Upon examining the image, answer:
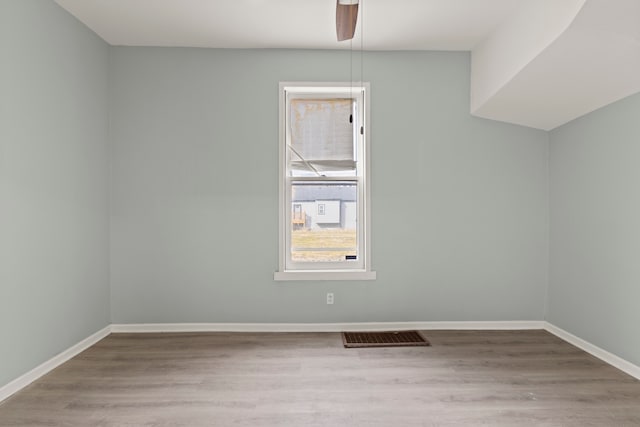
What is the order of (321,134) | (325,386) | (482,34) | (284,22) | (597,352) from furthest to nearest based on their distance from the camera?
(321,134), (482,34), (284,22), (597,352), (325,386)

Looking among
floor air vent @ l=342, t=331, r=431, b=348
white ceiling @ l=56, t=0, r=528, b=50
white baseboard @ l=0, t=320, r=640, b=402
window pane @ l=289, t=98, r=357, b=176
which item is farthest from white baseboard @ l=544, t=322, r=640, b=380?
white ceiling @ l=56, t=0, r=528, b=50

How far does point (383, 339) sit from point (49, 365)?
2.55 metres

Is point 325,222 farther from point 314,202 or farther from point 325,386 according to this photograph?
point 325,386

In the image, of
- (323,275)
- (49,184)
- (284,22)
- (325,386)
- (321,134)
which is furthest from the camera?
(321,134)

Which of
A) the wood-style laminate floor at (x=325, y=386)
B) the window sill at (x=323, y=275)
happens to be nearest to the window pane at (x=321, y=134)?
the window sill at (x=323, y=275)

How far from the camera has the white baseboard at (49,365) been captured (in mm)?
2520

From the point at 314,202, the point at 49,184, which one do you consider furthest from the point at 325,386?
the point at 49,184

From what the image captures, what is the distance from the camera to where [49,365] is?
2898 mm

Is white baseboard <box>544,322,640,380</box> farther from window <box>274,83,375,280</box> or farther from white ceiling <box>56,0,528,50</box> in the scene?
white ceiling <box>56,0,528,50</box>

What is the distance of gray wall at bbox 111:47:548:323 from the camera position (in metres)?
3.76

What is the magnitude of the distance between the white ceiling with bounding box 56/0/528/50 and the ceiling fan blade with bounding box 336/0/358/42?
20.2 inches

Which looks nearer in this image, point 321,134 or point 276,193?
point 276,193

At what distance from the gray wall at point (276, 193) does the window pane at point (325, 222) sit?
0.25 m

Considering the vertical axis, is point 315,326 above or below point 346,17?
below
